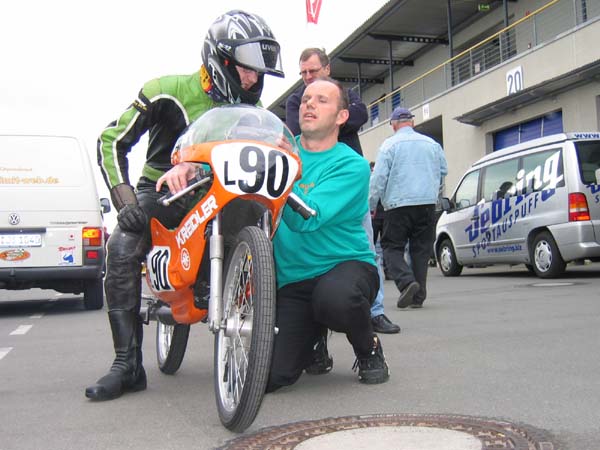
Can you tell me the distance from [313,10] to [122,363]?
13.5 m

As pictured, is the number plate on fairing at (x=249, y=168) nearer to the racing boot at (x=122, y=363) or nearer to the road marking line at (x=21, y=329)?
the racing boot at (x=122, y=363)

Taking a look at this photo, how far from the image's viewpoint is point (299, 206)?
3484mm

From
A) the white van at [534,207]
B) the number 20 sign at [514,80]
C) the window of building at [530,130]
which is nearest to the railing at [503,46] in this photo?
the number 20 sign at [514,80]

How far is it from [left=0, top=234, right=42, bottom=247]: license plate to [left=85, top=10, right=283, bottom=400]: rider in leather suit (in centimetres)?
535

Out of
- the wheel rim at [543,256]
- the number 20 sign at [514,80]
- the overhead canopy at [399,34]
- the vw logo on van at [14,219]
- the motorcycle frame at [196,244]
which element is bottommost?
the wheel rim at [543,256]

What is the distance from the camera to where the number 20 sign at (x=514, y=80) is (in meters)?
18.4

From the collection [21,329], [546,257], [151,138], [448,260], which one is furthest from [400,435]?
[448,260]

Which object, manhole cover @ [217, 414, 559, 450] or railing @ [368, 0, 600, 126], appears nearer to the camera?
manhole cover @ [217, 414, 559, 450]

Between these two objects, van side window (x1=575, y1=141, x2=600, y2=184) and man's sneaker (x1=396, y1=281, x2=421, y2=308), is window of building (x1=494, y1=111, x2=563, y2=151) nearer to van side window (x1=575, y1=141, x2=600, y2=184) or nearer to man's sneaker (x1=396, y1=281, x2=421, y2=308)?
van side window (x1=575, y1=141, x2=600, y2=184)

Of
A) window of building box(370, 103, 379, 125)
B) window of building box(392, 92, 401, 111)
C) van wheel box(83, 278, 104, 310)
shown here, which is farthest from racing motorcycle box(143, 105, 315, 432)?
window of building box(370, 103, 379, 125)

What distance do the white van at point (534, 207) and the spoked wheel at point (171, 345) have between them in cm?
707

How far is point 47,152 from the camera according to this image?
9727 millimetres

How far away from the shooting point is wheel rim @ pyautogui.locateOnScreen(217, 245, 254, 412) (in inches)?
126

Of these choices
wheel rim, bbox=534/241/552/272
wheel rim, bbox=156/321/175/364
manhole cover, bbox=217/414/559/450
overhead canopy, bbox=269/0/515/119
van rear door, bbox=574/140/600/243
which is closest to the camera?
manhole cover, bbox=217/414/559/450
